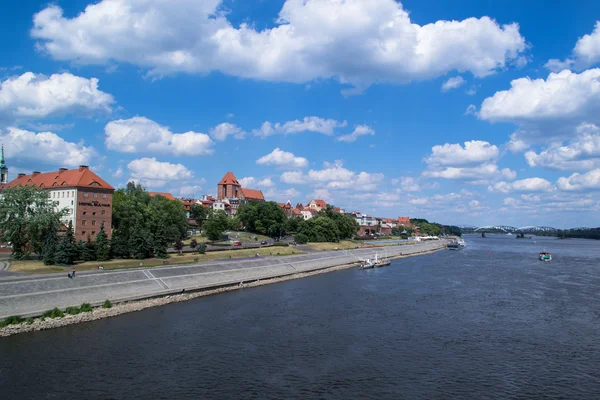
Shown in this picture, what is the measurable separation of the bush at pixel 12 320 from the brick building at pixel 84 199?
34.6 metres

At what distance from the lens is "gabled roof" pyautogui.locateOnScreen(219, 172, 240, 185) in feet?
568

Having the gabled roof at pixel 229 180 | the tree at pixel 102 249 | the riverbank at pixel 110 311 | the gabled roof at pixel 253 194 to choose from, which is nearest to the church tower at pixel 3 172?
the tree at pixel 102 249

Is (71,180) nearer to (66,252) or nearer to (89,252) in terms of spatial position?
(89,252)

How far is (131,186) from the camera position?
11375cm

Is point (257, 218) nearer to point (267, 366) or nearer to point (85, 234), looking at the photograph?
point (85, 234)

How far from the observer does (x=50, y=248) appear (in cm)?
4906

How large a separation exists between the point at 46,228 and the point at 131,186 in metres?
63.4

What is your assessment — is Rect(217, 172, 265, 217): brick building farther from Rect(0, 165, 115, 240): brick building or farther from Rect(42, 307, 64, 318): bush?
Rect(42, 307, 64, 318): bush

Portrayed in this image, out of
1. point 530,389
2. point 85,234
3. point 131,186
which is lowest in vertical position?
point 530,389

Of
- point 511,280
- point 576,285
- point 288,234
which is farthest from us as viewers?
point 288,234

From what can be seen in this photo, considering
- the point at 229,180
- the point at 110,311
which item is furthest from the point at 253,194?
the point at 110,311

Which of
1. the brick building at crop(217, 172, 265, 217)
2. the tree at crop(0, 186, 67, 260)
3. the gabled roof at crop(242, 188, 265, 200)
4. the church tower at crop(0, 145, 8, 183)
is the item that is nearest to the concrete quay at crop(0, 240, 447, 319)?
the tree at crop(0, 186, 67, 260)

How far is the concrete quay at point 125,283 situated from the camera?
3516 cm

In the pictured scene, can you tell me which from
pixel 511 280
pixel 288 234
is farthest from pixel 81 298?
pixel 288 234
